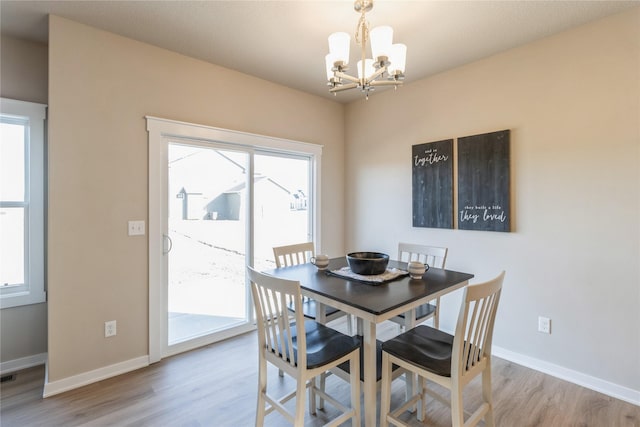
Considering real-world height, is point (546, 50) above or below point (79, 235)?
above

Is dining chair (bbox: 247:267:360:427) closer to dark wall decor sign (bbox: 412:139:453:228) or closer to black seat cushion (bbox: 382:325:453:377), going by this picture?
black seat cushion (bbox: 382:325:453:377)

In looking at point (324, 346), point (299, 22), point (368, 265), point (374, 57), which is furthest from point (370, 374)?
point (299, 22)

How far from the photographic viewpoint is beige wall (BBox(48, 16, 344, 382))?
217cm

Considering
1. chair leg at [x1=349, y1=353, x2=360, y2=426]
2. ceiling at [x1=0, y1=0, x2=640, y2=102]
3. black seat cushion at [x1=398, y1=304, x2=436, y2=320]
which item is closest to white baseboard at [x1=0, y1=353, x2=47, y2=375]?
ceiling at [x1=0, y1=0, x2=640, y2=102]

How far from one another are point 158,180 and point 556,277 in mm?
3379

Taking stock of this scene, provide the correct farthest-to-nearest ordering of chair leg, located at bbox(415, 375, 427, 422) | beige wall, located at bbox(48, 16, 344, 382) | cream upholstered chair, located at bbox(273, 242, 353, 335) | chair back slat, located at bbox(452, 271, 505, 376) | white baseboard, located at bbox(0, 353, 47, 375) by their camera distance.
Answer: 1. white baseboard, located at bbox(0, 353, 47, 375)
2. cream upholstered chair, located at bbox(273, 242, 353, 335)
3. beige wall, located at bbox(48, 16, 344, 382)
4. chair leg, located at bbox(415, 375, 427, 422)
5. chair back slat, located at bbox(452, 271, 505, 376)

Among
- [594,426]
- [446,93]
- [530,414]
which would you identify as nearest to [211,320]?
[530,414]

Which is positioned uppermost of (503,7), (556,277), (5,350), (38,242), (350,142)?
(503,7)

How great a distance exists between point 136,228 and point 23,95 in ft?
4.51

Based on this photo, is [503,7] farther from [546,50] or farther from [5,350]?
[5,350]

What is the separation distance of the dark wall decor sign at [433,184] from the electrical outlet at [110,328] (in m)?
2.91

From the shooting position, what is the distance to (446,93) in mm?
3035

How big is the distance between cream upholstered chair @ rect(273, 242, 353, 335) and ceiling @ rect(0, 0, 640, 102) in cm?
173

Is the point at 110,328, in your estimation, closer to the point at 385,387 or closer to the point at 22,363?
the point at 22,363
